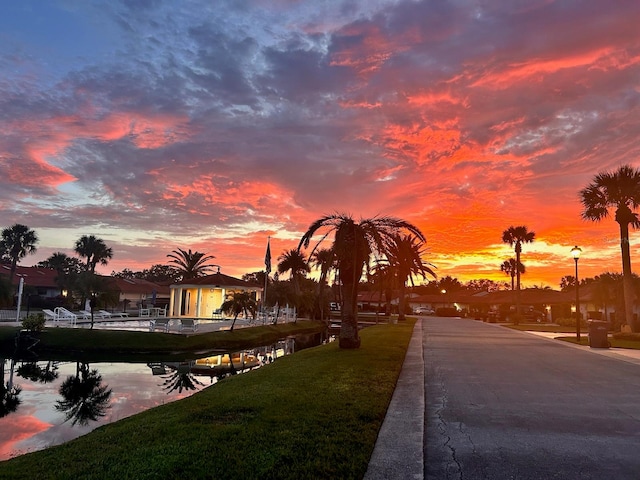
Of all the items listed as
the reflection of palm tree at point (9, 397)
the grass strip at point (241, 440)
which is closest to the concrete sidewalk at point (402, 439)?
the grass strip at point (241, 440)

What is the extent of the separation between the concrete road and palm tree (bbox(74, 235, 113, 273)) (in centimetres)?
5838

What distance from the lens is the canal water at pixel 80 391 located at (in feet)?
33.7

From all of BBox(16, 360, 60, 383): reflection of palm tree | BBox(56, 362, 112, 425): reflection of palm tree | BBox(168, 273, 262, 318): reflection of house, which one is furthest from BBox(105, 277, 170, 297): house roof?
BBox(56, 362, 112, 425): reflection of palm tree

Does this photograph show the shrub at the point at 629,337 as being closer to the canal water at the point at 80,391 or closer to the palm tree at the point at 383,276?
the palm tree at the point at 383,276

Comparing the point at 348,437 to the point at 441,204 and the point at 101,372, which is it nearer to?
the point at 101,372

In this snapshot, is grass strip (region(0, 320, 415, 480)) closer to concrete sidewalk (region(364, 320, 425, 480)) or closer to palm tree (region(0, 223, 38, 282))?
concrete sidewalk (region(364, 320, 425, 480))

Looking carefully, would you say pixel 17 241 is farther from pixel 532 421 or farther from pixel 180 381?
pixel 532 421

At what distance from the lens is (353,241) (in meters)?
15.7

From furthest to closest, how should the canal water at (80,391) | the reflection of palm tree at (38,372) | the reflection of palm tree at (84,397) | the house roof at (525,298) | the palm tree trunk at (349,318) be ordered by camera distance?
the house roof at (525,298) < the reflection of palm tree at (38,372) < the palm tree trunk at (349,318) < the reflection of palm tree at (84,397) < the canal water at (80,391)

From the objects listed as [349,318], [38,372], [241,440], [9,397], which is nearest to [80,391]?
[9,397]

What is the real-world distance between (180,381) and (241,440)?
11.6m

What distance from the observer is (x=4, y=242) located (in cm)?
5803

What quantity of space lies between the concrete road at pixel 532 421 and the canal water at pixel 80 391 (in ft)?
24.2

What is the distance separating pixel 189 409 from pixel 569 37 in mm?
16216
